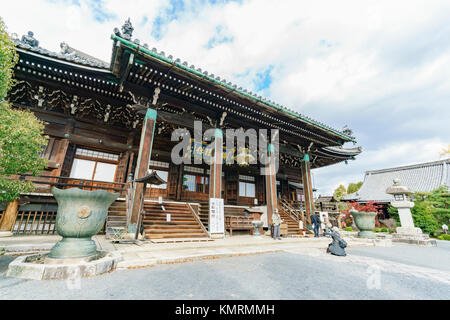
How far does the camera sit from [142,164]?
7070 millimetres

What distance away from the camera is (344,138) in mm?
12148

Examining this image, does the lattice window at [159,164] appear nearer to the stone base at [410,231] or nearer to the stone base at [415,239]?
the stone base at [415,239]

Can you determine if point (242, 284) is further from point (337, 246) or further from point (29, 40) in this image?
point (29, 40)

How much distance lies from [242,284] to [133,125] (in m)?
9.60

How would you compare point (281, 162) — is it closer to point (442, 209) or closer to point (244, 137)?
point (244, 137)

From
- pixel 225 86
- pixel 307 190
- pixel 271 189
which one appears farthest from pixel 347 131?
pixel 225 86

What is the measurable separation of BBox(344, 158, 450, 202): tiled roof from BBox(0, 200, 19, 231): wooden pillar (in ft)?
90.9

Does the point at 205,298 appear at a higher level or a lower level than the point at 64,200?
lower

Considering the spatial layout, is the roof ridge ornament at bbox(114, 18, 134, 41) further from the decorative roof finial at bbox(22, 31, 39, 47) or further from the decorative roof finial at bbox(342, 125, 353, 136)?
the decorative roof finial at bbox(342, 125, 353, 136)

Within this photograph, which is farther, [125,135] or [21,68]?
[125,135]

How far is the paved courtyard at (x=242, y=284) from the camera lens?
2.49m

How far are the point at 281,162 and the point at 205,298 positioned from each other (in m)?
15.9

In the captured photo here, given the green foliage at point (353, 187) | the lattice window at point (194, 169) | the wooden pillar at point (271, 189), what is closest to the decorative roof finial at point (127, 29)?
the lattice window at point (194, 169)
